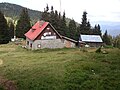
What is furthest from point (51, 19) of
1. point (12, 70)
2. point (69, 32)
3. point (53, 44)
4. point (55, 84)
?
point (55, 84)

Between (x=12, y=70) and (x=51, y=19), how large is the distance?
58.9 meters

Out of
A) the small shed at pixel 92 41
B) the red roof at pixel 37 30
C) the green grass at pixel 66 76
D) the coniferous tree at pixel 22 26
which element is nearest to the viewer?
the green grass at pixel 66 76

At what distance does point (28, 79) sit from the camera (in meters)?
24.5

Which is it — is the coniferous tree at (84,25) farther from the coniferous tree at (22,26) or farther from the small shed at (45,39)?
the small shed at (45,39)

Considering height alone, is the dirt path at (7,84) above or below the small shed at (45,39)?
below

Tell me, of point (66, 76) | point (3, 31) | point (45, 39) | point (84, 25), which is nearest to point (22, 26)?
point (3, 31)

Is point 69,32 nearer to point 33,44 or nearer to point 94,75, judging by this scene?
point 33,44

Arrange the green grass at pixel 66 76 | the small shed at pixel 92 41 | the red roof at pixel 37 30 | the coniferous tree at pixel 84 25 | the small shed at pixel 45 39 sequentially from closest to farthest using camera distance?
the green grass at pixel 66 76 < the small shed at pixel 45 39 < the red roof at pixel 37 30 < the small shed at pixel 92 41 < the coniferous tree at pixel 84 25

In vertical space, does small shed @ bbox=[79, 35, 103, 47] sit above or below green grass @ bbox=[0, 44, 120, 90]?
above

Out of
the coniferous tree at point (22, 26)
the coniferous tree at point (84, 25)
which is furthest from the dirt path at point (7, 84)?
the coniferous tree at point (84, 25)

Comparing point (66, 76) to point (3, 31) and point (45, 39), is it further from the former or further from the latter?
point (3, 31)

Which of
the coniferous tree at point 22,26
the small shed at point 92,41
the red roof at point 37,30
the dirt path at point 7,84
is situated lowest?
the dirt path at point 7,84

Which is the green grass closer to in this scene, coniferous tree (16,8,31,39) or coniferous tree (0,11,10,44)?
coniferous tree (0,11,10,44)

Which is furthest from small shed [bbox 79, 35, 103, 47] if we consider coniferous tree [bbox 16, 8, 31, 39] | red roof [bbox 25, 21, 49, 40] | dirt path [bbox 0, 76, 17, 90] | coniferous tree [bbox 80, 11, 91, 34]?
dirt path [bbox 0, 76, 17, 90]
